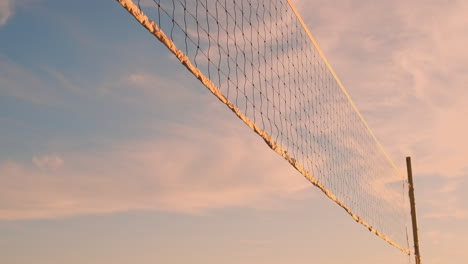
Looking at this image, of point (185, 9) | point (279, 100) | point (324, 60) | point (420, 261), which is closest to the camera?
point (185, 9)

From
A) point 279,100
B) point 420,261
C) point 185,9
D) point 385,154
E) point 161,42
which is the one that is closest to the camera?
point 161,42

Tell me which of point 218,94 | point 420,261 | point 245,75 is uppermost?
point 245,75

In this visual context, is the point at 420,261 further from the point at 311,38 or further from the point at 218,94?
the point at 218,94

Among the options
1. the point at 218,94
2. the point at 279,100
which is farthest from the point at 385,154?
the point at 218,94

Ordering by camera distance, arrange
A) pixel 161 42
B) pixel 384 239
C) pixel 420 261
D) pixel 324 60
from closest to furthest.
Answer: pixel 161 42
pixel 324 60
pixel 384 239
pixel 420 261

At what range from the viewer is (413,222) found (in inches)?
643

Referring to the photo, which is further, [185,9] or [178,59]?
[185,9]

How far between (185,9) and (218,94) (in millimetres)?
839

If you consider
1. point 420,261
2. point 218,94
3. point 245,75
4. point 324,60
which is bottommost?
point 420,261

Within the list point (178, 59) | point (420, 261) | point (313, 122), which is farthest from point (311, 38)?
point (420, 261)

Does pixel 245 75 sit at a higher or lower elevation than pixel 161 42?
higher

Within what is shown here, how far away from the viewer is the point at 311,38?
992 cm

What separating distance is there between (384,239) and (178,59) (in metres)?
9.50

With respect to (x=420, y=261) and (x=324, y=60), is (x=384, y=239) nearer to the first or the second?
(x=420, y=261)
